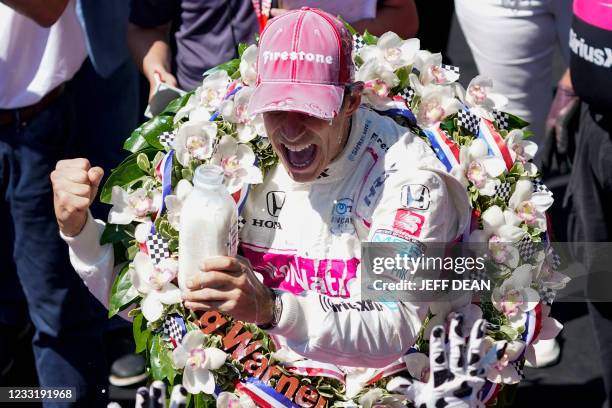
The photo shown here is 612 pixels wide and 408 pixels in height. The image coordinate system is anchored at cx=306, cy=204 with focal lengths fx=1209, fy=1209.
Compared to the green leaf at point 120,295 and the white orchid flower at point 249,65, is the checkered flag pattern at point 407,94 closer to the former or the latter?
the white orchid flower at point 249,65

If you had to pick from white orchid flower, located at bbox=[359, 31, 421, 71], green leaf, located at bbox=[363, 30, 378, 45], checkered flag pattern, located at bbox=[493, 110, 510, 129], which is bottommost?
checkered flag pattern, located at bbox=[493, 110, 510, 129]

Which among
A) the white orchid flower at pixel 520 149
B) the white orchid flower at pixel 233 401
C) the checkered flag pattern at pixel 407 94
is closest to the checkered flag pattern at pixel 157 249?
the white orchid flower at pixel 233 401

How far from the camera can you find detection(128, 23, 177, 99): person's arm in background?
4.72 m

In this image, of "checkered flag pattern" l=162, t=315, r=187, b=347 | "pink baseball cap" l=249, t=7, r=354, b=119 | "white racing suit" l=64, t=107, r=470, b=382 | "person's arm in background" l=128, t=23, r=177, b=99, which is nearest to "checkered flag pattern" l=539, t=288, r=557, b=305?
"white racing suit" l=64, t=107, r=470, b=382

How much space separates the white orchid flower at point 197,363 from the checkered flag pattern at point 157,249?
0.26 metres

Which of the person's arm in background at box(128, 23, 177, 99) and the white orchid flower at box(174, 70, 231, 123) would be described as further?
the person's arm in background at box(128, 23, 177, 99)

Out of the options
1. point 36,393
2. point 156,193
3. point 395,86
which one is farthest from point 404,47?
point 36,393

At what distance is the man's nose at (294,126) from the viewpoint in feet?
10.7

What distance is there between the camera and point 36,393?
4.91 m

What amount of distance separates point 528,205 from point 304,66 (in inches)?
36.7

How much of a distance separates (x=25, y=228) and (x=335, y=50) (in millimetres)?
1784

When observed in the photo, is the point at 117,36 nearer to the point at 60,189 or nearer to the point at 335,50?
the point at 60,189

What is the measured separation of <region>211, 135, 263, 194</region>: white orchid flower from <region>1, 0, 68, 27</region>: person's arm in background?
2.97 ft

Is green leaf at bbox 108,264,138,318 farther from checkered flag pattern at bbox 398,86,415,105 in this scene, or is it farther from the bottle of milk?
checkered flag pattern at bbox 398,86,415,105
